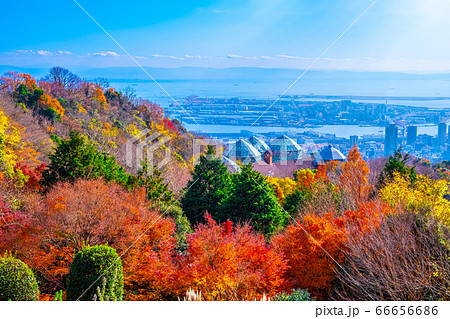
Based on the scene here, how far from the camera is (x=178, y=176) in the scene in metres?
29.4

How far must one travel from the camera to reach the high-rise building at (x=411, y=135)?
30094mm

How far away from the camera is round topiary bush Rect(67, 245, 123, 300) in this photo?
8.65 meters

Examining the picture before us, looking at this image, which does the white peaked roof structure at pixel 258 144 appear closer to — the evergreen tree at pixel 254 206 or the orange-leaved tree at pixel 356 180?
the orange-leaved tree at pixel 356 180

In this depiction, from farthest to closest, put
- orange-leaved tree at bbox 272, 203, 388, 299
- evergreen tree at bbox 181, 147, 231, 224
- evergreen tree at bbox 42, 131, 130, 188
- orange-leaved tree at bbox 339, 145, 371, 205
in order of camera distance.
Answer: orange-leaved tree at bbox 339, 145, 371, 205
evergreen tree at bbox 181, 147, 231, 224
evergreen tree at bbox 42, 131, 130, 188
orange-leaved tree at bbox 272, 203, 388, 299

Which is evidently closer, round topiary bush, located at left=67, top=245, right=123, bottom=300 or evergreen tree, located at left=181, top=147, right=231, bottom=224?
round topiary bush, located at left=67, top=245, right=123, bottom=300

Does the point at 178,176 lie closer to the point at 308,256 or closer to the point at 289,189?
the point at 289,189

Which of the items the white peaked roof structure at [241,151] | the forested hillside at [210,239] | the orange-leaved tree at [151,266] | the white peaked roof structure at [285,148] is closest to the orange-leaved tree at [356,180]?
the forested hillside at [210,239]

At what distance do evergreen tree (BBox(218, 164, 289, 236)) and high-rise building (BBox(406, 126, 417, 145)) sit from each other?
16972mm

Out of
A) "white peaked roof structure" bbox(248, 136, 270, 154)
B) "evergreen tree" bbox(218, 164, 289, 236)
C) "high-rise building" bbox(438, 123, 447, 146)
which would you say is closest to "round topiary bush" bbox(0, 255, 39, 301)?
"evergreen tree" bbox(218, 164, 289, 236)

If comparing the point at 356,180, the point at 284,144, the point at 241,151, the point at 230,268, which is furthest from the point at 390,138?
the point at 230,268

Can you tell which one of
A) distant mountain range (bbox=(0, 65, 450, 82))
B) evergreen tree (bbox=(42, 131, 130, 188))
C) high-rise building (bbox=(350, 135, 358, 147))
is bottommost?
evergreen tree (bbox=(42, 131, 130, 188))

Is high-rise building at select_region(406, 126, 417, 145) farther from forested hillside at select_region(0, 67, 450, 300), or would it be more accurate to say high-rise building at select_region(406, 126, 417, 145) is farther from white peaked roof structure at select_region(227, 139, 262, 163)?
white peaked roof structure at select_region(227, 139, 262, 163)

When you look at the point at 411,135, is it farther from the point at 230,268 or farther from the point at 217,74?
the point at 230,268

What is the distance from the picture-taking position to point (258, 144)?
47.7 metres
